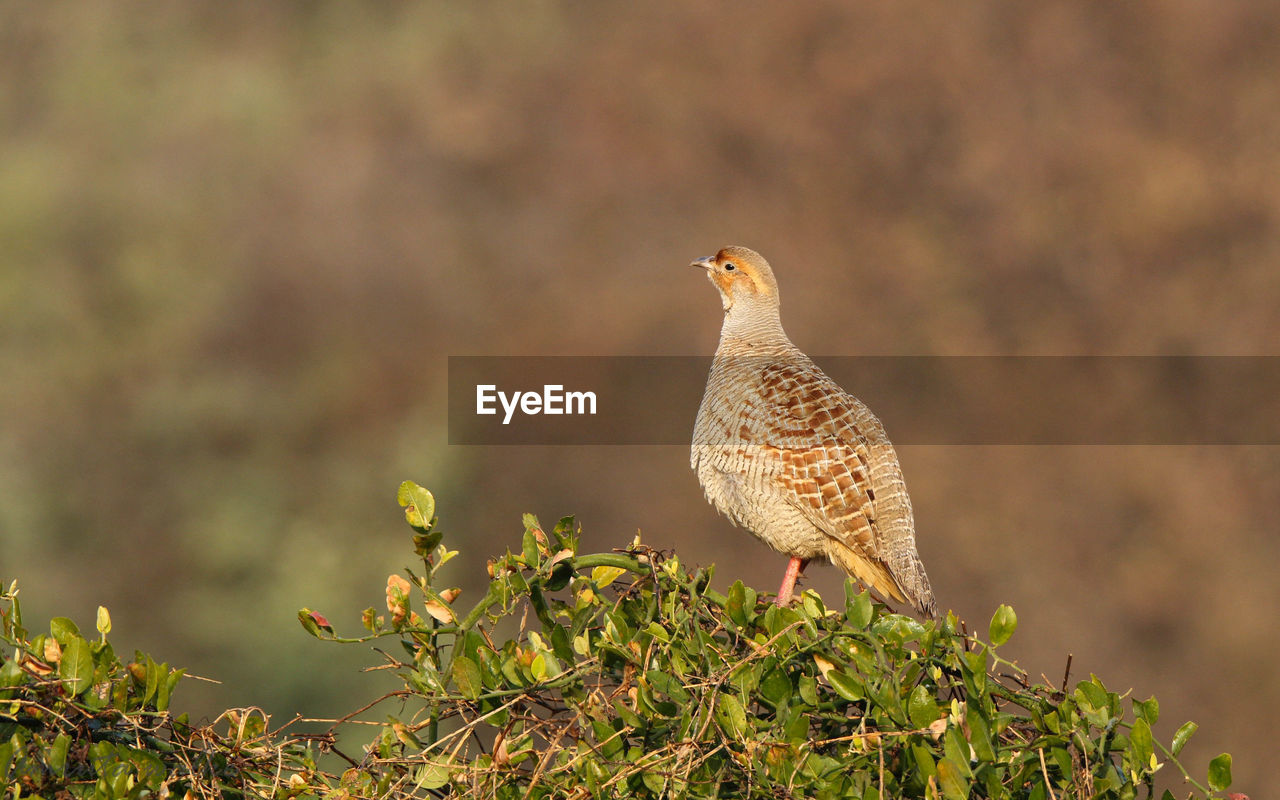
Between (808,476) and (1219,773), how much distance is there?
1224 mm

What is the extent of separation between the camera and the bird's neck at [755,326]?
2477 millimetres

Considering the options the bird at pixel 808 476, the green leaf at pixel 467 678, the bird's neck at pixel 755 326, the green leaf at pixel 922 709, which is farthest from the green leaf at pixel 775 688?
the bird's neck at pixel 755 326

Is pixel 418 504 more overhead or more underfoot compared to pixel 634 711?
more overhead

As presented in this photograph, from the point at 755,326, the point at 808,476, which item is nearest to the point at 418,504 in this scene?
the point at 808,476

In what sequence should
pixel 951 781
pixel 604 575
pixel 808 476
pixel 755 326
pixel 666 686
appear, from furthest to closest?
pixel 755 326, pixel 808 476, pixel 604 575, pixel 666 686, pixel 951 781

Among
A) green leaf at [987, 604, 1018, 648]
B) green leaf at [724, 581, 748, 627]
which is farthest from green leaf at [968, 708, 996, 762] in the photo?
green leaf at [724, 581, 748, 627]

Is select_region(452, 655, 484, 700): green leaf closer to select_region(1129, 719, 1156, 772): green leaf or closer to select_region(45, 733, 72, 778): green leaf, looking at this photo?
select_region(45, 733, 72, 778): green leaf

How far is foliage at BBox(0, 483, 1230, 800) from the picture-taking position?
0.96 metres

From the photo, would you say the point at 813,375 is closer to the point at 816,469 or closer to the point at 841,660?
the point at 816,469

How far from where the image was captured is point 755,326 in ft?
8.16

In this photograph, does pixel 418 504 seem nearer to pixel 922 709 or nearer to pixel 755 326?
pixel 922 709

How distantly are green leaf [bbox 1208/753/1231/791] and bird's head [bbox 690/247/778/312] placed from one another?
1.64 m

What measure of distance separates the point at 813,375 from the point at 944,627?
1360 mm

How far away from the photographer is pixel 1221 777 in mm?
943
